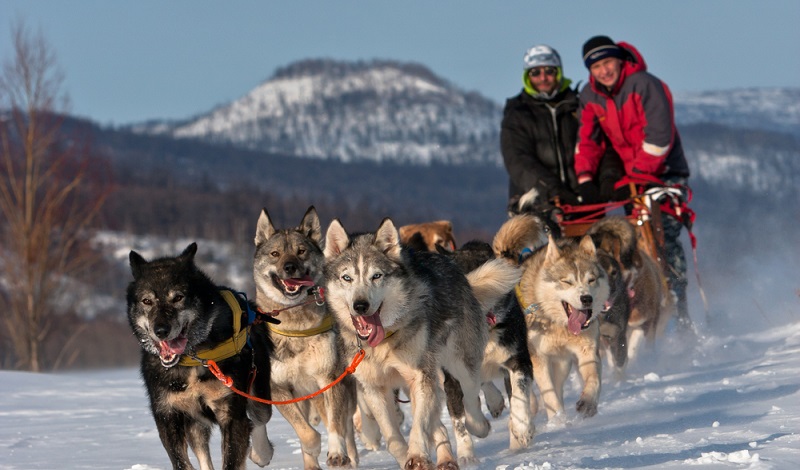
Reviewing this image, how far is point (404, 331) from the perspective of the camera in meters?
4.76

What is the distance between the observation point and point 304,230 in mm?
5926

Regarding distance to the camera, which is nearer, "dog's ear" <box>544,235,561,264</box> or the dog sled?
"dog's ear" <box>544,235,561,264</box>

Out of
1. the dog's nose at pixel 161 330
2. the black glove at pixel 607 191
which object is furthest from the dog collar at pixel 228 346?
the black glove at pixel 607 191

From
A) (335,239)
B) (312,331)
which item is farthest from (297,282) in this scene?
(335,239)

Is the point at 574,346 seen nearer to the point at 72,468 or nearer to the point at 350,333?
the point at 350,333

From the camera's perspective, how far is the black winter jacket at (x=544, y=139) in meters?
8.61

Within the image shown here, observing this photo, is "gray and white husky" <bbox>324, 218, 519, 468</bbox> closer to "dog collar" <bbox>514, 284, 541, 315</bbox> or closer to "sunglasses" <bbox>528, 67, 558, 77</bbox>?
"dog collar" <bbox>514, 284, 541, 315</bbox>

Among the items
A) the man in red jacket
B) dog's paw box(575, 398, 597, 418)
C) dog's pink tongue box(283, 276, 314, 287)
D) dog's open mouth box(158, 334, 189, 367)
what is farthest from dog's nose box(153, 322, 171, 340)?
the man in red jacket

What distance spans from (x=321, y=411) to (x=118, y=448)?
138cm

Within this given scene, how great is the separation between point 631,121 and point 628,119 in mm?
41

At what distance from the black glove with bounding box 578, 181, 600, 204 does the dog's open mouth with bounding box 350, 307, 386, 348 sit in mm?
4096

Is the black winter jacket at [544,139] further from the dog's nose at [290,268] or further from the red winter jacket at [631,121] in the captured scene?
the dog's nose at [290,268]

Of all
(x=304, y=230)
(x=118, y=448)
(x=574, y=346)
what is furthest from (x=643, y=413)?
(x=118, y=448)

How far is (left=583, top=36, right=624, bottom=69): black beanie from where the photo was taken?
8.24m
